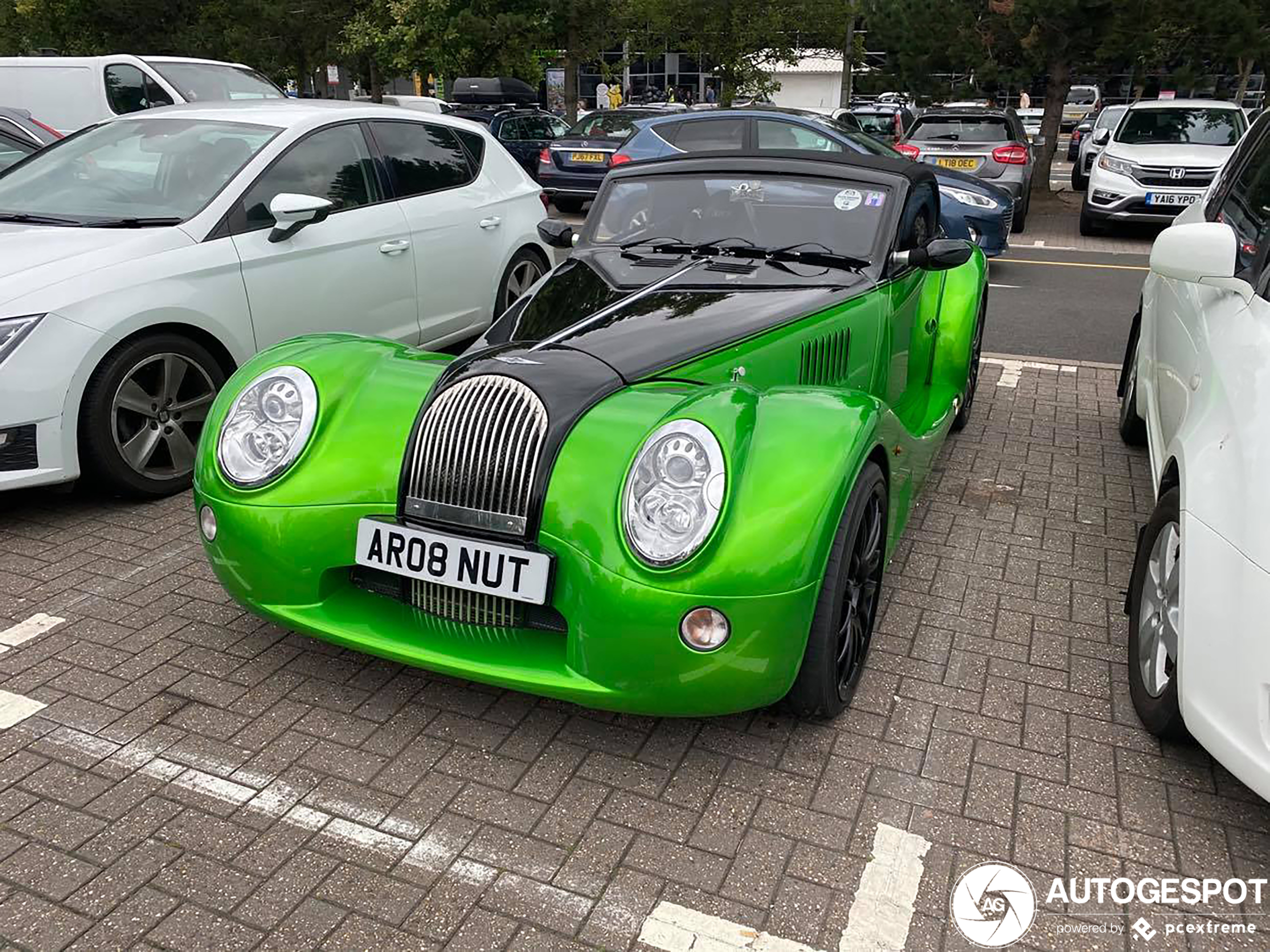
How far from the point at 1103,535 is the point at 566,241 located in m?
2.80

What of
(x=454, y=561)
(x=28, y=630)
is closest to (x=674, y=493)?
(x=454, y=561)

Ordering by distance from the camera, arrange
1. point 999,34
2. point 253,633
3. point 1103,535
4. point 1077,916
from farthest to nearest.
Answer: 1. point 999,34
2. point 1103,535
3. point 253,633
4. point 1077,916

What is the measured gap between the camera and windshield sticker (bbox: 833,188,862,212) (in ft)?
14.0

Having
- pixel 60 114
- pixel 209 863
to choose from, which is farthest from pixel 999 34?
pixel 209 863

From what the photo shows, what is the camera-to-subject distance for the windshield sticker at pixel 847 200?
14.0 ft

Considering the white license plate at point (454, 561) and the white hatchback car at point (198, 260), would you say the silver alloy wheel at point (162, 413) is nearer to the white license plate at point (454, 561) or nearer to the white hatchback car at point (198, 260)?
the white hatchback car at point (198, 260)

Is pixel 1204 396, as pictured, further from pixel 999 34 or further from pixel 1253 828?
pixel 999 34

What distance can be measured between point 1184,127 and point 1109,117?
29.7ft

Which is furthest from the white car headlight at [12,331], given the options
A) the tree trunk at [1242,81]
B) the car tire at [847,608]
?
the tree trunk at [1242,81]

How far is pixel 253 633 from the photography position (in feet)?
11.4

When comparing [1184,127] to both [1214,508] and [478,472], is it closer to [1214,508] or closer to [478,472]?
[1214,508]

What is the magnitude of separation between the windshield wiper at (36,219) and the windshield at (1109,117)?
18979mm

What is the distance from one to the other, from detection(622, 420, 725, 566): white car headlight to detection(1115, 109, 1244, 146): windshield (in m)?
13.1

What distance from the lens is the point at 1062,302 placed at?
31.7ft
